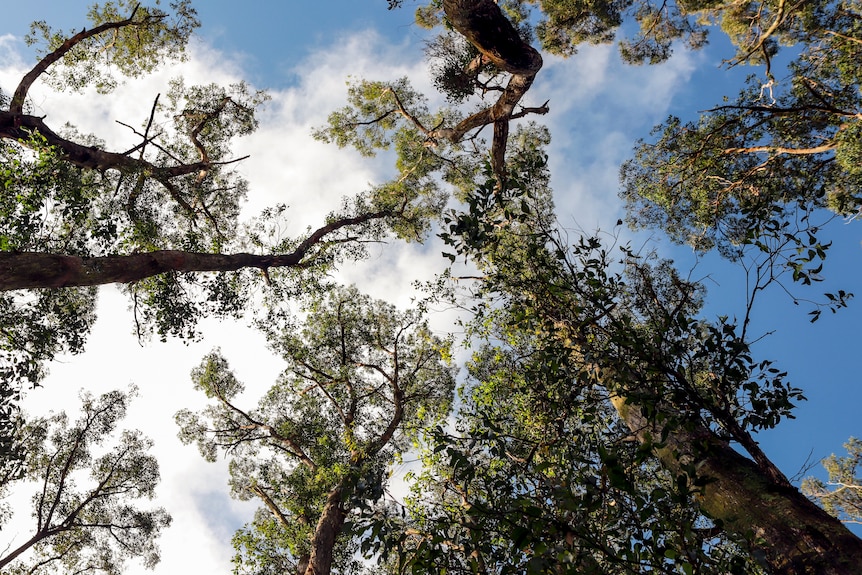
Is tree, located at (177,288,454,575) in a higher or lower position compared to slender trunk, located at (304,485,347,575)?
higher

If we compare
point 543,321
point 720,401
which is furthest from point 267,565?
point 720,401

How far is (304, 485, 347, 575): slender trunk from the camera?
35.0 feet

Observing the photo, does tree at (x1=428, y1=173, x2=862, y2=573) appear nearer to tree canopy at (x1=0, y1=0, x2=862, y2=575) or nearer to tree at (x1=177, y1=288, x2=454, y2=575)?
tree canopy at (x1=0, y1=0, x2=862, y2=575)

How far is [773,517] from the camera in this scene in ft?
12.9

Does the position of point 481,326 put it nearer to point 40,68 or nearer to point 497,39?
point 497,39

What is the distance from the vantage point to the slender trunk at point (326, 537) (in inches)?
420

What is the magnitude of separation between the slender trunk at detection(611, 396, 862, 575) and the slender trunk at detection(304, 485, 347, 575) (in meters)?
8.19

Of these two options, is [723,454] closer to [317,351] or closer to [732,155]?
[732,155]

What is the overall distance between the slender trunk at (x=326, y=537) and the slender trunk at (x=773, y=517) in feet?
26.9

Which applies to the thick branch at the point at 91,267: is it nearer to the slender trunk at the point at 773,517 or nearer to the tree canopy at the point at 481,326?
the tree canopy at the point at 481,326

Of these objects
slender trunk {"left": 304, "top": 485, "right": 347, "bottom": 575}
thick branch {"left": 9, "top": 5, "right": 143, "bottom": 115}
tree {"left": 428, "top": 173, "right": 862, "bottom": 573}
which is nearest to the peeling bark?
tree {"left": 428, "top": 173, "right": 862, "bottom": 573}

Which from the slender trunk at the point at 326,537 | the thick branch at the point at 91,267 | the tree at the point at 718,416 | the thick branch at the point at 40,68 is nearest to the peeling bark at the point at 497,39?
the tree at the point at 718,416

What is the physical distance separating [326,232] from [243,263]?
435cm

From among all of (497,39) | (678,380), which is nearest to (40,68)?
(497,39)
